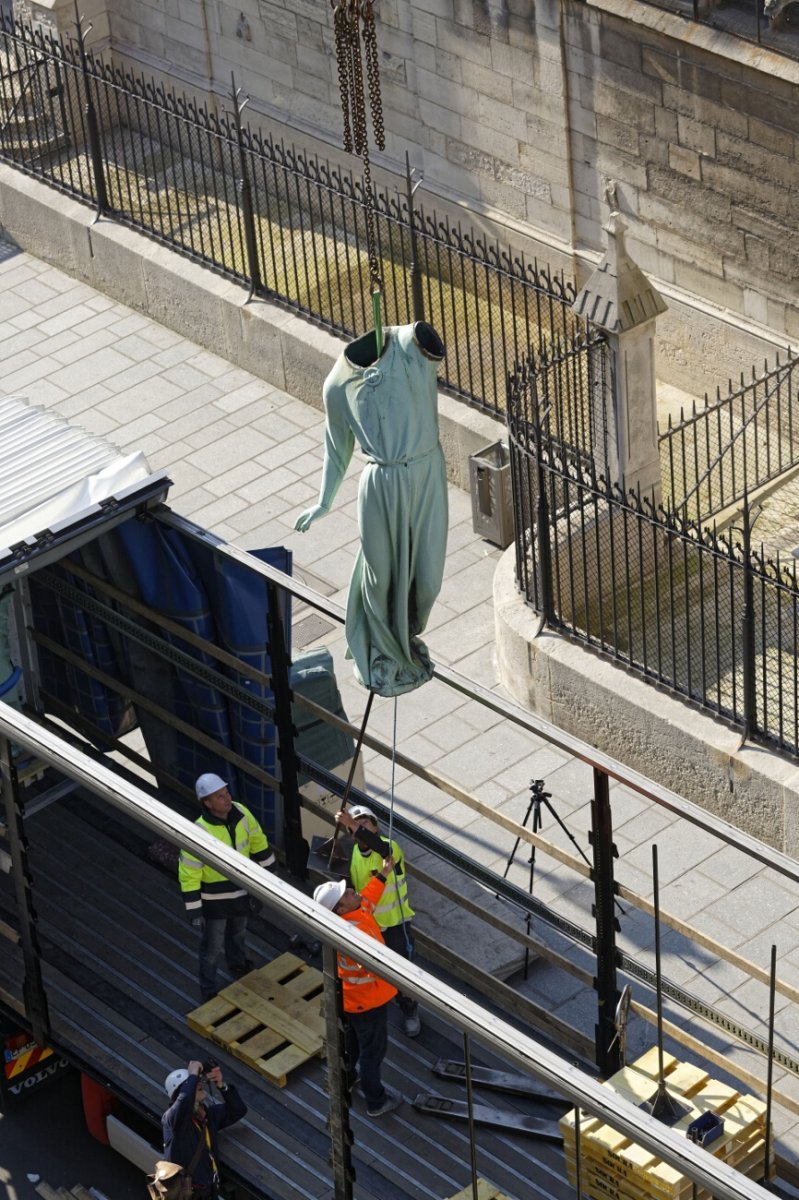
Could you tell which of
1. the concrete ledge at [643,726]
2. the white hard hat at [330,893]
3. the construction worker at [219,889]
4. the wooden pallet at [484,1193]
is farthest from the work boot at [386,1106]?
the concrete ledge at [643,726]

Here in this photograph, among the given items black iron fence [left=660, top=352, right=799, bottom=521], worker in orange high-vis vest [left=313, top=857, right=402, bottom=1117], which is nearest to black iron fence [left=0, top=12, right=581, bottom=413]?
black iron fence [left=660, top=352, right=799, bottom=521]

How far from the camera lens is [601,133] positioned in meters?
20.3

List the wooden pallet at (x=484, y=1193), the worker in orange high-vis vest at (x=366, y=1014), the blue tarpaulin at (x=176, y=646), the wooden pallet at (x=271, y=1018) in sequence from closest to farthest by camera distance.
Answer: the wooden pallet at (x=484, y=1193) → the worker in orange high-vis vest at (x=366, y=1014) → the wooden pallet at (x=271, y=1018) → the blue tarpaulin at (x=176, y=646)

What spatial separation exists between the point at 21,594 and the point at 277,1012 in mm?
2781

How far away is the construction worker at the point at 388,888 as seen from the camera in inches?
482

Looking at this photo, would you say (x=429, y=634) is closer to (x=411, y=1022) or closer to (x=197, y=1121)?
(x=411, y=1022)

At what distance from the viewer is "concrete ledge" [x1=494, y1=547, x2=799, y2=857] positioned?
50.2ft

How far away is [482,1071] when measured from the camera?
1173 cm

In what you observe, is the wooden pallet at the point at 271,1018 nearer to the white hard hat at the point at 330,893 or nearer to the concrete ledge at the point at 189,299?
the white hard hat at the point at 330,893

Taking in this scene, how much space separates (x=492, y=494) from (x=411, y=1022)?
672 cm

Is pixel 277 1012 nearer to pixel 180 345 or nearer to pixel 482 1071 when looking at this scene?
pixel 482 1071

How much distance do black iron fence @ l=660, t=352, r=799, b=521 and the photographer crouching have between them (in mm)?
6824

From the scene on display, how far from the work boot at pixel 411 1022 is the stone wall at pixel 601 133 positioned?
8.86m

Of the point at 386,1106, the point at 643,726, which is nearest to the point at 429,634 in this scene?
the point at 643,726
